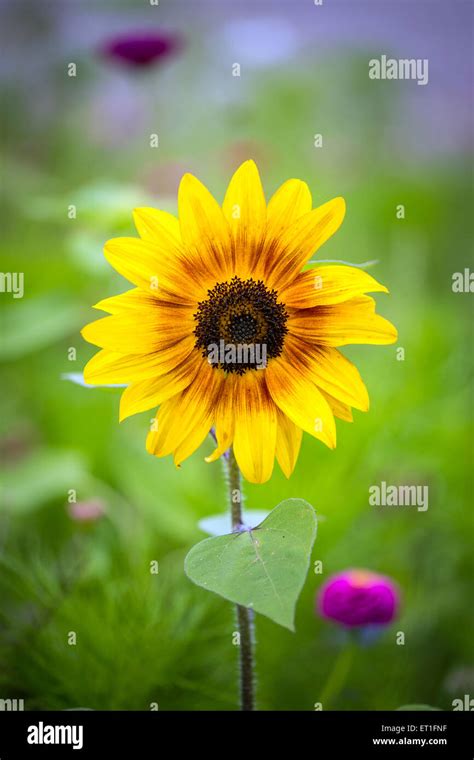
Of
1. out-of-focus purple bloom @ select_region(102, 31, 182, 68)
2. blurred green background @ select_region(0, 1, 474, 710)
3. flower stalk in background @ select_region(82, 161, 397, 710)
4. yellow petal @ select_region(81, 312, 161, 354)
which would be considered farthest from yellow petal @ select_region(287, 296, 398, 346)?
out-of-focus purple bloom @ select_region(102, 31, 182, 68)

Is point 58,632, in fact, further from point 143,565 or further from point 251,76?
point 251,76

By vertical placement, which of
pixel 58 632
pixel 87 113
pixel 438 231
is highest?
pixel 87 113

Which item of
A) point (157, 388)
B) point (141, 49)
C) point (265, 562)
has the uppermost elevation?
point (141, 49)

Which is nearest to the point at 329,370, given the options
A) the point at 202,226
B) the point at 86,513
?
the point at 202,226

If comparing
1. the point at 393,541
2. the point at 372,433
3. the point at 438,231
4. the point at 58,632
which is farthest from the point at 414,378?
the point at 58,632

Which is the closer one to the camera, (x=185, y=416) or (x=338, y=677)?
(x=185, y=416)

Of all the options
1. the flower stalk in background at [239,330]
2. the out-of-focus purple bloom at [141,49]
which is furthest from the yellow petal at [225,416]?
the out-of-focus purple bloom at [141,49]

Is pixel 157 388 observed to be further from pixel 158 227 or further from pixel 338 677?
pixel 338 677
